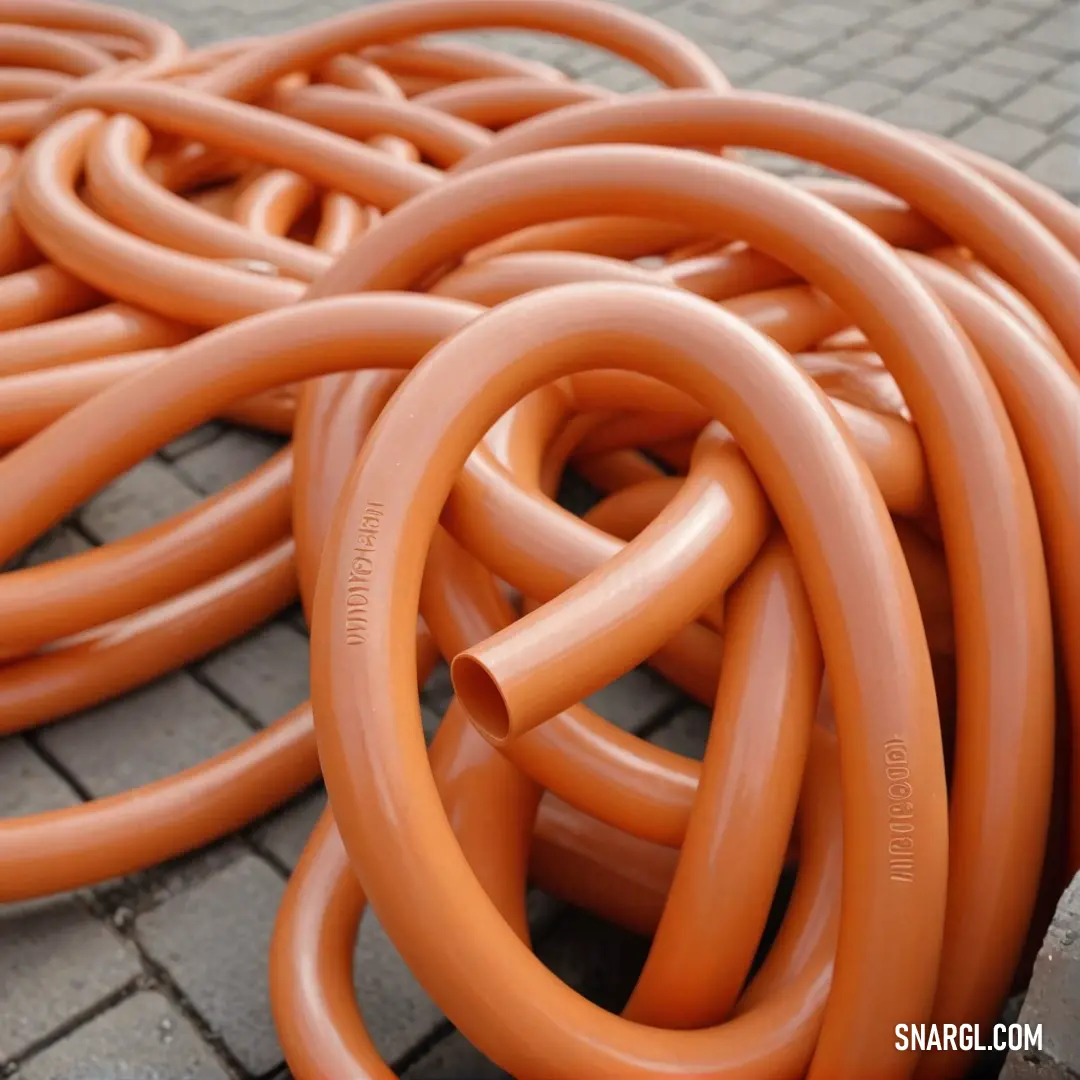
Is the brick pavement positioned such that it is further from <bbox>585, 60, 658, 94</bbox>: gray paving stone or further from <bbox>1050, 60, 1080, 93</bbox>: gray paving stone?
<bbox>1050, 60, 1080, 93</bbox>: gray paving stone

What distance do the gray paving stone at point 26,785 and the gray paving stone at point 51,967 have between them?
0.48 feet

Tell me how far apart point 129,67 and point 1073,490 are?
213 centimetres

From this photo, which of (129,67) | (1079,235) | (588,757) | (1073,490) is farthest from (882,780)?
(129,67)

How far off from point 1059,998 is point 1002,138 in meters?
2.60

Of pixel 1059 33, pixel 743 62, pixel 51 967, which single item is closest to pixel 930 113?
pixel 743 62

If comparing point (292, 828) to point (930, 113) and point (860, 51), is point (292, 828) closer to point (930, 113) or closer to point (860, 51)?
point (930, 113)

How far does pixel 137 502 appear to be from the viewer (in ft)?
6.59

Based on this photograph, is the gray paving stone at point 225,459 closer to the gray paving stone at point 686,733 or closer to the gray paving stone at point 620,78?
the gray paving stone at point 686,733

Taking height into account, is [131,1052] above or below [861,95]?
below

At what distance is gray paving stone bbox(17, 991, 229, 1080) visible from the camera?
4.22ft

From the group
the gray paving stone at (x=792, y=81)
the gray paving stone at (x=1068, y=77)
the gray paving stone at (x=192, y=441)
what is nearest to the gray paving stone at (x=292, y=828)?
the gray paving stone at (x=192, y=441)

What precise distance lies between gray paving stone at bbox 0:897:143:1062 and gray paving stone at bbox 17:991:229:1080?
28 mm

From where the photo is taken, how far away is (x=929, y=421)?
130cm

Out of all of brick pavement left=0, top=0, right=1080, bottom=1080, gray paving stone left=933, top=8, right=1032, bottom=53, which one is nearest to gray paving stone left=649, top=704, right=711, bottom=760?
brick pavement left=0, top=0, right=1080, bottom=1080
